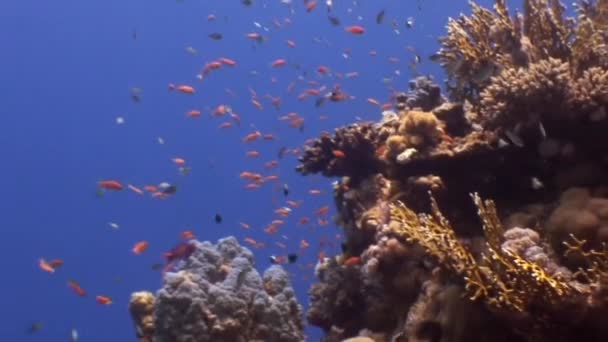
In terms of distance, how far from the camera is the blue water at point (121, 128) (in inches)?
3221

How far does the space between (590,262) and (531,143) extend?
1.95m

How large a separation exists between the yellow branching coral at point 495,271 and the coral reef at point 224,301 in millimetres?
2454

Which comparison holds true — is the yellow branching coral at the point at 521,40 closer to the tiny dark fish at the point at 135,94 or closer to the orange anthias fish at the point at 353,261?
the orange anthias fish at the point at 353,261

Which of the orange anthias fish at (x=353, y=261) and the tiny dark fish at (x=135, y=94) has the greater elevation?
the tiny dark fish at (x=135, y=94)

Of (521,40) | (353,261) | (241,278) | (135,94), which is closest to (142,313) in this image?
(241,278)

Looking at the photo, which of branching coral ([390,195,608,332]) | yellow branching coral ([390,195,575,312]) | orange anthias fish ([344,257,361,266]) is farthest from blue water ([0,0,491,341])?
branching coral ([390,195,608,332])

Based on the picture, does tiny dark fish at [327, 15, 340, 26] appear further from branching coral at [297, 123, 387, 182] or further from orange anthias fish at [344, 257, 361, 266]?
orange anthias fish at [344, 257, 361, 266]

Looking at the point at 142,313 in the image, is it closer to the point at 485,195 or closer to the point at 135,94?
the point at 485,195

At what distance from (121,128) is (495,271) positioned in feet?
295

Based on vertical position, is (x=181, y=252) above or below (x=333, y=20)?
below

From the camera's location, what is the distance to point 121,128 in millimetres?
89812

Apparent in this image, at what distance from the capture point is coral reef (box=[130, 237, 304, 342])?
6559 millimetres

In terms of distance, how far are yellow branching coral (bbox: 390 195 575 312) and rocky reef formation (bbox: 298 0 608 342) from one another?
10 millimetres

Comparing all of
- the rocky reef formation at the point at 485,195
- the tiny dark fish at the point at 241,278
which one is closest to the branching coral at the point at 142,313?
the tiny dark fish at the point at 241,278
